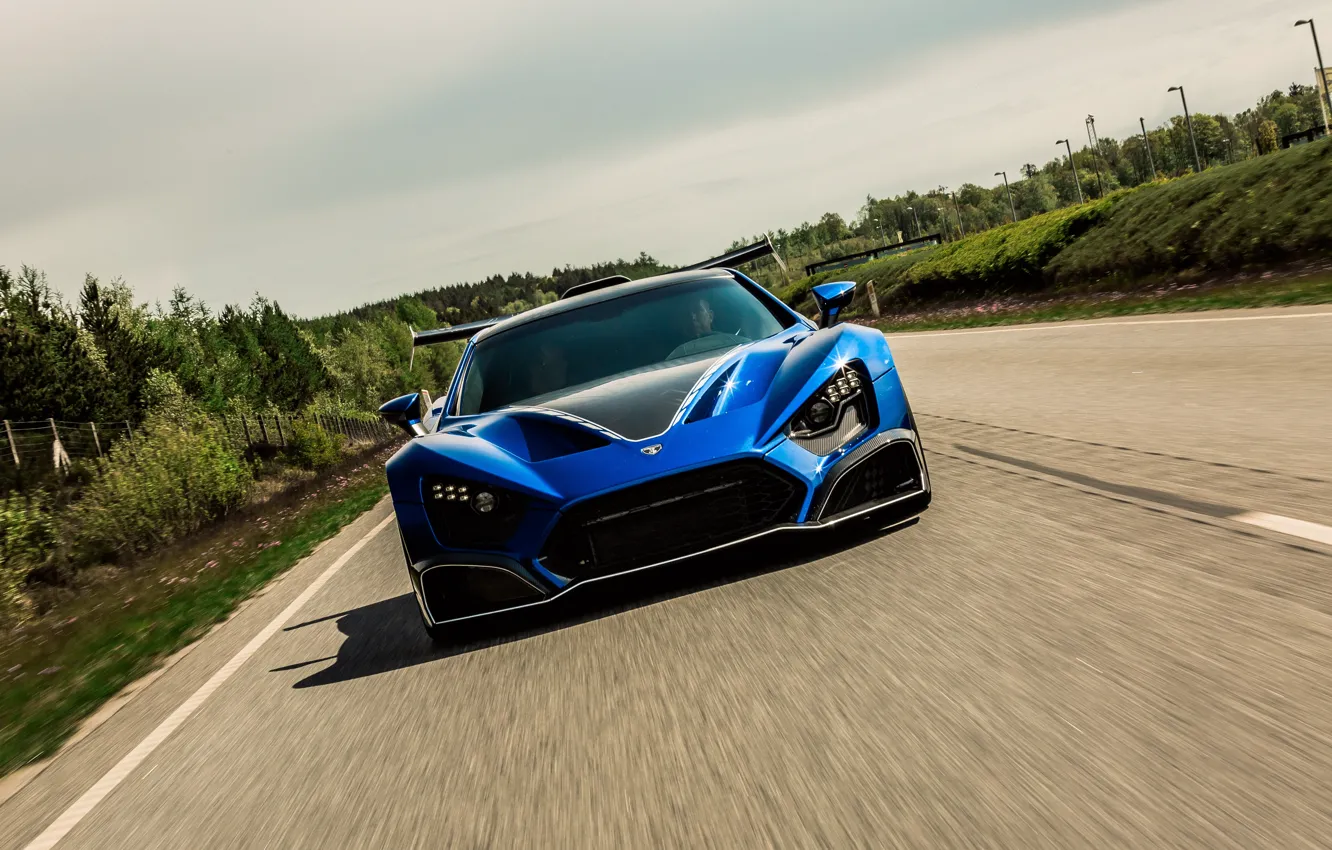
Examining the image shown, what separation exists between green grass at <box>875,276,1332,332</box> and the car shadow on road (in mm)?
12603

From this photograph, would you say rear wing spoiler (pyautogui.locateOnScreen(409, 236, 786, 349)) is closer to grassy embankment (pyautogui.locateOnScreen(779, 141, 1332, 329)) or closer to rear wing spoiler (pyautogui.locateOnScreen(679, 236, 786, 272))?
rear wing spoiler (pyautogui.locateOnScreen(679, 236, 786, 272))

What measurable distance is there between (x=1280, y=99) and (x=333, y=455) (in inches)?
8341

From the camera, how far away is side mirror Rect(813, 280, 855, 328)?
530 cm

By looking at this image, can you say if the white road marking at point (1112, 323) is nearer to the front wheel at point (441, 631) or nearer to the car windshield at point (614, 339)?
the car windshield at point (614, 339)

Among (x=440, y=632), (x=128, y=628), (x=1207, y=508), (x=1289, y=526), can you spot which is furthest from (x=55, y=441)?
(x=1289, y=526)

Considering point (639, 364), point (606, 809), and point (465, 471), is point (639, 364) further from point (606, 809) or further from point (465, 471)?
point (606, 809)

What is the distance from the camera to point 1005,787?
7.68 feet

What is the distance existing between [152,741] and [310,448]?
4497cm

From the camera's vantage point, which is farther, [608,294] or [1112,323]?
[1112,323]

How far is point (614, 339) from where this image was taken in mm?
5535

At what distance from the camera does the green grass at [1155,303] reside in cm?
1506

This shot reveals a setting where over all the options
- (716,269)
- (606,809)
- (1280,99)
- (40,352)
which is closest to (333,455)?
(40,352)

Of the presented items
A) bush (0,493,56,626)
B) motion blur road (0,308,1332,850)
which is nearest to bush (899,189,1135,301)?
motion blur road (0,308,1332,850)

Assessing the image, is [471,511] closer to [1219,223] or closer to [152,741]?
[152,741]
